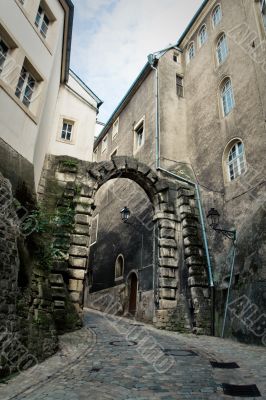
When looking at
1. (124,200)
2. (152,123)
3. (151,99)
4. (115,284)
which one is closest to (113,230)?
(124,200)

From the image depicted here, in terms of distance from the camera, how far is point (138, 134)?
54.0 ft

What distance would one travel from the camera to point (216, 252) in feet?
33.0

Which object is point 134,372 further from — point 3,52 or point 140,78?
point 140,78

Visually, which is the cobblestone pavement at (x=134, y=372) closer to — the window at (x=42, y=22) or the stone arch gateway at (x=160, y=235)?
the stone arch gateway at (x=160, y=235)

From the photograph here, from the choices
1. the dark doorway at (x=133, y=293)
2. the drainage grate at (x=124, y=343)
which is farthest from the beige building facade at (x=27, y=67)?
the dark doorway at (x=133, y=293)

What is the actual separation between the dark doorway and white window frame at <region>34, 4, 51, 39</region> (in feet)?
32.2

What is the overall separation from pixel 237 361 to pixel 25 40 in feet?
27.9

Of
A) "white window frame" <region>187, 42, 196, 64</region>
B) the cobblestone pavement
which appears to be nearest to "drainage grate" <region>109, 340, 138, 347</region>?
the cobblestone pavement

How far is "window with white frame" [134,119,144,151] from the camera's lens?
1580 cm

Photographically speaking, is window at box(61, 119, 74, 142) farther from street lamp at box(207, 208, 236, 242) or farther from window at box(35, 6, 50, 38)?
street lamp at box(207, 208, 236, 242)

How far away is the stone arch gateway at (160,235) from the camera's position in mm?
9211

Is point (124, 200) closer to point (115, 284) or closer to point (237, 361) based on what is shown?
point (115, 284)

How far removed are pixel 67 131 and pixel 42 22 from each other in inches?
160

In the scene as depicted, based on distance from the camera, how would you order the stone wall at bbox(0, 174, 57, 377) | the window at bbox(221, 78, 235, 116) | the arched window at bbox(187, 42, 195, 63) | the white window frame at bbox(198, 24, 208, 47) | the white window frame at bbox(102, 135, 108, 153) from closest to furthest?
the stone wall at bbox(0, 174, 57, 377) → the window at bbox(221, 78, 235, 116) → the white window frame at bbox(198, 24, 208, 47) → the arched window at bbox(187, 42, 195, 63) → the white window frame at bbox(102, 135, 108, 153)
